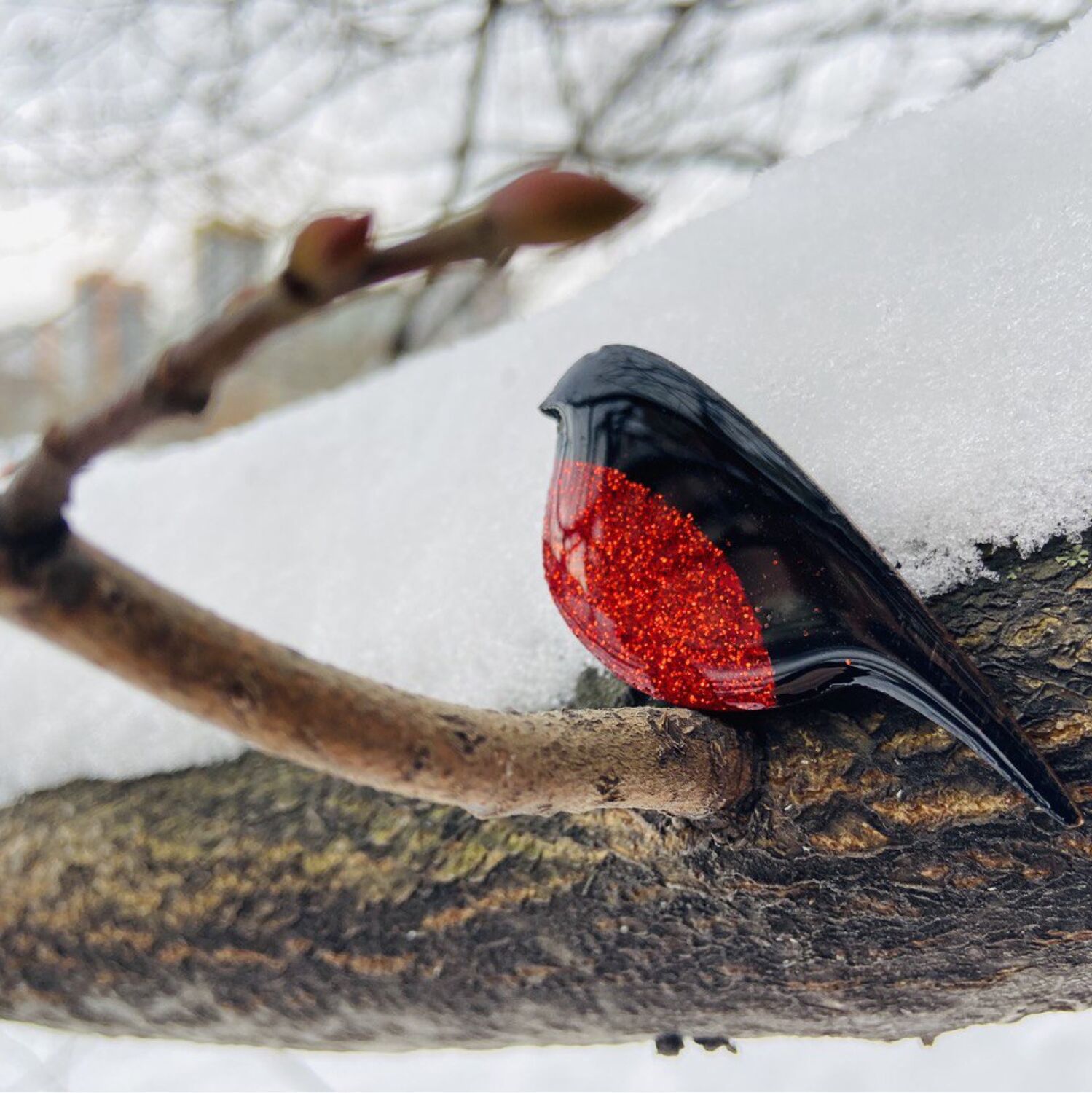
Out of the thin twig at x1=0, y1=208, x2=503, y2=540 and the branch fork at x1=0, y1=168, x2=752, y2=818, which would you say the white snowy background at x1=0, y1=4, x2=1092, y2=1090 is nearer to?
the branch fork at x1=0, y1=168, x2=752, y2=818

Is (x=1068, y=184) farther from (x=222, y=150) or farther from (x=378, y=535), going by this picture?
(x=222, y=150)

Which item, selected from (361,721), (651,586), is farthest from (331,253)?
(651,586)

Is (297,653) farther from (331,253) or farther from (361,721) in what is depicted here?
(331,253)

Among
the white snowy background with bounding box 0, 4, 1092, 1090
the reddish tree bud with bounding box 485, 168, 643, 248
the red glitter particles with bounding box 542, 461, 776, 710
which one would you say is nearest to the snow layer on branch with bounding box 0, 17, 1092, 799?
the white snowy background with bounding box 0, 4, 1092, 1090

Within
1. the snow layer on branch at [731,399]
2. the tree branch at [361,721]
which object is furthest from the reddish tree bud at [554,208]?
the snow layer on branch at [731,399]

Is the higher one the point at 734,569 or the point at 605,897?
the point at 734,569

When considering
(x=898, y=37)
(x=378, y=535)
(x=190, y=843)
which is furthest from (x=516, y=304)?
(x=190, y=843)

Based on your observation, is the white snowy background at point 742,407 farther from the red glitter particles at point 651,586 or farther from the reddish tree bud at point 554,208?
the reddish tree bud at point 554,208
